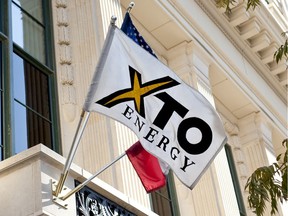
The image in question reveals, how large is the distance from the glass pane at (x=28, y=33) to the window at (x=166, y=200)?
10.5 feet

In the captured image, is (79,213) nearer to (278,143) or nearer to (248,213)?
(248,213)

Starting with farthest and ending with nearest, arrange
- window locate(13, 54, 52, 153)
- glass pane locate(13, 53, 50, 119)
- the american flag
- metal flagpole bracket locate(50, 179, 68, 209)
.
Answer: glass pane locate(13, 53, 50, 119) → window locate(13, 54, 52, 153) → the american flag → metal flagpole bracket locate(50, 179, 68, 209)

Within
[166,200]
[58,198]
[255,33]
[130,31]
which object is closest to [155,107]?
[130,31]

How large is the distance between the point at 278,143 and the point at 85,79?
Result: 934 centimetres

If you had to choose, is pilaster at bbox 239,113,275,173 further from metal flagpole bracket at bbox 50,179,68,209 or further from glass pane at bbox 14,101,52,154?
metal flagpole bracket at bbox 50,179,68,209

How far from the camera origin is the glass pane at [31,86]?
1091 centimetres


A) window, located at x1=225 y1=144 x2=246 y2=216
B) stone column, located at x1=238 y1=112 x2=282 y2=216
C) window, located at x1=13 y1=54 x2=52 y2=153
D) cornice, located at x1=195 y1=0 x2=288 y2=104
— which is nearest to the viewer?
window, located at x1=13 y1=54 x2=52 y2=153

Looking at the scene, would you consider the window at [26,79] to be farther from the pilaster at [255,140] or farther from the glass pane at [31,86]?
the pilaster at [255,140]

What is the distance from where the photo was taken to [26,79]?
11203 mm

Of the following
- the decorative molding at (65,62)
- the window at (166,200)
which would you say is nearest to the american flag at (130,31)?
the decorative molding at (65,62)

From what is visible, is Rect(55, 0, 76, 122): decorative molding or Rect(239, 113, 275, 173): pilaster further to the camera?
Rect(239, 113, 275, 173): pilaster

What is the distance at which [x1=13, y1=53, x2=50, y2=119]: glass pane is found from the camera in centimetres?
1091

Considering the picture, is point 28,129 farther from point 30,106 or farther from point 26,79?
point 26,79

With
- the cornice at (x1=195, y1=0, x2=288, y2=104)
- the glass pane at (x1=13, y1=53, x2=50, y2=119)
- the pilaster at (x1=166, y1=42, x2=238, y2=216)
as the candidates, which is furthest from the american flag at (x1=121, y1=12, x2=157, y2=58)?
the cornice at (x1=195, y1=0, x2=288, y2=104)
